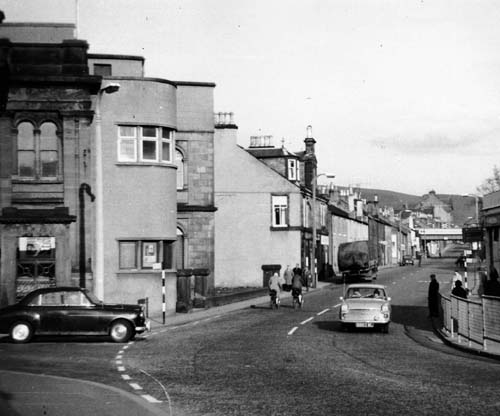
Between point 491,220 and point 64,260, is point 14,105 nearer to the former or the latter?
point 64,260

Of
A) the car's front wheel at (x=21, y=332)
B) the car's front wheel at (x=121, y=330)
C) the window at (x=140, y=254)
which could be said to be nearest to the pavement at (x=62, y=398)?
the car's front wheel at (x=21, y=332)

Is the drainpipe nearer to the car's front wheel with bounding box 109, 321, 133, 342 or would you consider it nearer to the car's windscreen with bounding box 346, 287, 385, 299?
the car's front wheel with bounding box 109, 321, 133, 342

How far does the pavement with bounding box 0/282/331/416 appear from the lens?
11.6 metres

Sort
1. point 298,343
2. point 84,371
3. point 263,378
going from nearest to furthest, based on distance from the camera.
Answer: point 263,378
point 84,371
point 298,343

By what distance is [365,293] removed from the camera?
27062mm

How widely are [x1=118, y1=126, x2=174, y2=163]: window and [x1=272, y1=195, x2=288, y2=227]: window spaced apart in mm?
27198

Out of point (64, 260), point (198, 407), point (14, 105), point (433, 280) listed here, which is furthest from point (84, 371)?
point (433, 280)

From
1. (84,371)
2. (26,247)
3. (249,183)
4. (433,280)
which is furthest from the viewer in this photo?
(249,183)

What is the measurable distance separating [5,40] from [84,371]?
729 inches

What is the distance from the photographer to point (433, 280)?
3247 cm

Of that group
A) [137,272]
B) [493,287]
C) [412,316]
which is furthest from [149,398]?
[412,316]

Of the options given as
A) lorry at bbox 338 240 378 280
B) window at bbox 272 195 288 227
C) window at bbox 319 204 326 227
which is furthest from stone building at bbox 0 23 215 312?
window at bbox 319 204 326 227

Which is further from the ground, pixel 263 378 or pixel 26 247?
pixel 26 247

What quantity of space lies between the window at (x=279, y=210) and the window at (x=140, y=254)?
27.5 metres
